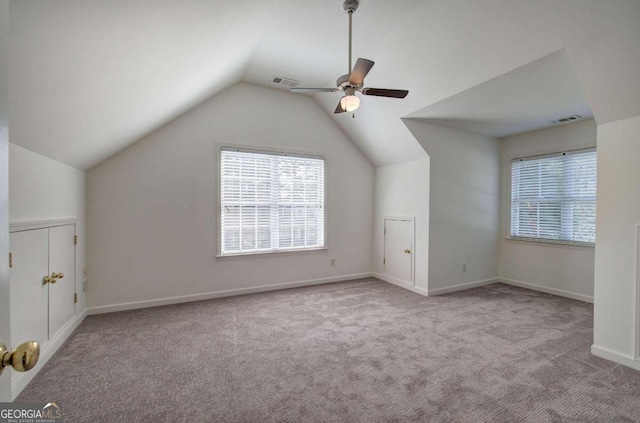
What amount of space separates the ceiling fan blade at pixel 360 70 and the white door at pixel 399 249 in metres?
2.68

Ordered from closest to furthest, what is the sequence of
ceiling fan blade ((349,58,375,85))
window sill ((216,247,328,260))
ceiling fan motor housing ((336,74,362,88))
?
ceiling fan blade ((349,58,375,85)) < ceiling fan motor housing ((336,74,362,88)) < window sill ((216,247,328,260))

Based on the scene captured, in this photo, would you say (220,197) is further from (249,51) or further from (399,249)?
(399,249)

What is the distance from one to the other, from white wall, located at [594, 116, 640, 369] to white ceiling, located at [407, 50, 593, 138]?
0.66m

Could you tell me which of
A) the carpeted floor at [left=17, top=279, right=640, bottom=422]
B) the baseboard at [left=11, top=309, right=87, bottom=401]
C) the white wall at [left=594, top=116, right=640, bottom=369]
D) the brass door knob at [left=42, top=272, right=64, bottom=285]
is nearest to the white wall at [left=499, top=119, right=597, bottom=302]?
the carpeted floor at [left=17, top=279, right=640, bottom=422]

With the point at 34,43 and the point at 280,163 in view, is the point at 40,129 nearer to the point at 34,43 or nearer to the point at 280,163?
the point at 34,43

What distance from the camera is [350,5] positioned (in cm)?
240

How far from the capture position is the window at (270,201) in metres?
4.02

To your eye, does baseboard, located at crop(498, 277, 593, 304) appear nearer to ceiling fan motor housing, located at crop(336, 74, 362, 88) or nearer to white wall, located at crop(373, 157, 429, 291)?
white wall, located at crop(373, 157, 429, 291)

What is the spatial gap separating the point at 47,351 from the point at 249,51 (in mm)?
3368

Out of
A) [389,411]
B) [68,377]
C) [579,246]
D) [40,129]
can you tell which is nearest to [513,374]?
[389,411]

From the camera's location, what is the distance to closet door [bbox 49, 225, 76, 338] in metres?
2.44

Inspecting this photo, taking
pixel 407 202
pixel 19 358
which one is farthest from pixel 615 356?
pixel 19 358

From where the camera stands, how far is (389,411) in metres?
1.76

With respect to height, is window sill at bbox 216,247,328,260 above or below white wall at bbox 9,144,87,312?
below
